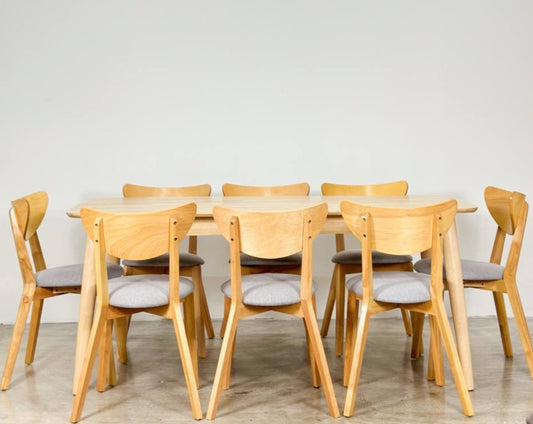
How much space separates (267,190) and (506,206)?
145 cm

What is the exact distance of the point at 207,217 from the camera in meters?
3.31

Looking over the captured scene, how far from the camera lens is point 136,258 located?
3006 millimetres


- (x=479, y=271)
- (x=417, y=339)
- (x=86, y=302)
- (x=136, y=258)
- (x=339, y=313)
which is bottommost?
(x=417, y=339)

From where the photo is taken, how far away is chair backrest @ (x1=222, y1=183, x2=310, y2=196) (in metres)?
4.38

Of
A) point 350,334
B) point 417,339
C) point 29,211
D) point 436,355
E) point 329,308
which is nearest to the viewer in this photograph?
point 436,355

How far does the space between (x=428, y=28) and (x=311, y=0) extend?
2.60ft

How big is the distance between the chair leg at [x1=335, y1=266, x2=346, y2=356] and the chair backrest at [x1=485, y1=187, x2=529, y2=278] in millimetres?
840

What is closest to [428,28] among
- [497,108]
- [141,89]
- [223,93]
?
[497,108]

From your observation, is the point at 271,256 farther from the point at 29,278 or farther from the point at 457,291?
the point at 29,278


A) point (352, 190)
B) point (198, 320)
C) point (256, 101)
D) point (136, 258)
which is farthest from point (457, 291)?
point (256, 101)

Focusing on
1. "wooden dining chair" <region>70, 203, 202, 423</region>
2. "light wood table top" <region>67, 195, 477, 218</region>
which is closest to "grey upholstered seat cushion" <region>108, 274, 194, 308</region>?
"wooden dining chair" <region>70, 203, 202, 423</region>

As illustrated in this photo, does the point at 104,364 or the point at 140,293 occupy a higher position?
the point at 140,293

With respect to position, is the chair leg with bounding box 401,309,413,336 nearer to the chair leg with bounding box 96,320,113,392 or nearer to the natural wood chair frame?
the chair leg with bounding box 96,320,113,392

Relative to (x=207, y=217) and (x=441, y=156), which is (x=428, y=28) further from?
(x=207, y=217)
